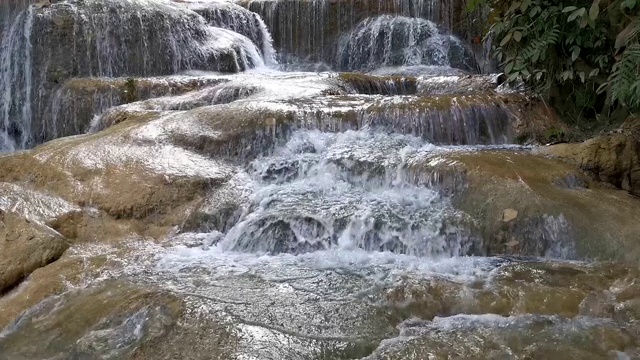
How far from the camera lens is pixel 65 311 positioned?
311 centimetres

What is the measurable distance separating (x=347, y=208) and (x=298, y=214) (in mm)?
383

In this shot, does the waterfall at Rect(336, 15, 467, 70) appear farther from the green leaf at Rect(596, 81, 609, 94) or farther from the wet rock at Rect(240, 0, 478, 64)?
the green leaf at Rect(596, 81, 609, 94)

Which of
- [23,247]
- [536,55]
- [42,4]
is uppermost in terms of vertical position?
[42,4]

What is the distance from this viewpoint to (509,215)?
3.96 m

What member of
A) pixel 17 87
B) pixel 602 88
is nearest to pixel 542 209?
pixel 602 88

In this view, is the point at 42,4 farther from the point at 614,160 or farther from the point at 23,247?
the point at 614,160

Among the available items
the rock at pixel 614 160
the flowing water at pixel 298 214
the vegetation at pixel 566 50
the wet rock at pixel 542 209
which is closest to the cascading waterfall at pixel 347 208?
the flowing water at pixel 298 214

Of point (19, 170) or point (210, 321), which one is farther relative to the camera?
point (19, 170)

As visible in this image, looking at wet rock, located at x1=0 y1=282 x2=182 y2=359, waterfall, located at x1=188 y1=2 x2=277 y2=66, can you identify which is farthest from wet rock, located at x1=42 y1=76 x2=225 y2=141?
wet rock, located at x1=0 y1=282 x2=182 y2=359

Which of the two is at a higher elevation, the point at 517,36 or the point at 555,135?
the point at 517,36

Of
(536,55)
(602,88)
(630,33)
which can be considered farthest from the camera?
(536,55)

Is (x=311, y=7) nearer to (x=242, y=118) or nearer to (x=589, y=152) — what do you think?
(x=242, y=118)

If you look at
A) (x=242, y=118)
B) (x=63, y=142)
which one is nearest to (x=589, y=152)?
(x=242, y=118)

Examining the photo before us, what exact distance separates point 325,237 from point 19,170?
2.70m
